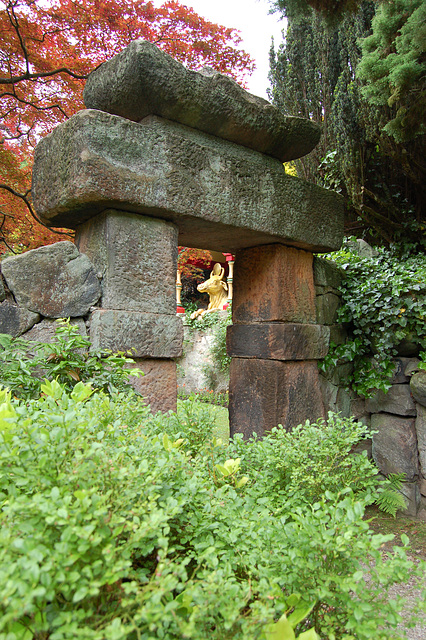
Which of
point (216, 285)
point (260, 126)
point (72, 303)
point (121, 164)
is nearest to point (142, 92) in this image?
point (121, 164)

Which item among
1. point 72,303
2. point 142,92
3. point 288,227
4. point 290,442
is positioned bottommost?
point 290,442

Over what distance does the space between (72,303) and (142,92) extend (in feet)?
3.47

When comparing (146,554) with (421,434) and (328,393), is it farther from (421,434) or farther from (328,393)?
(421,434)

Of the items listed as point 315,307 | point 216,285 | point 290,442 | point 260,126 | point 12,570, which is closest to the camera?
point 12,570

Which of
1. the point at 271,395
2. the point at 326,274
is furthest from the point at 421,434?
the point at 326,274

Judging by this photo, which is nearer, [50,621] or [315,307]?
[50,621]

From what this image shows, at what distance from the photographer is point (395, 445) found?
311 cm

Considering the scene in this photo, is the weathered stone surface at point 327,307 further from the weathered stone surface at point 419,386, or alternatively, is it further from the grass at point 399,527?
the grass at point 399,527

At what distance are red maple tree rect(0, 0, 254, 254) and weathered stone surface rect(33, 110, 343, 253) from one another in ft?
10.6

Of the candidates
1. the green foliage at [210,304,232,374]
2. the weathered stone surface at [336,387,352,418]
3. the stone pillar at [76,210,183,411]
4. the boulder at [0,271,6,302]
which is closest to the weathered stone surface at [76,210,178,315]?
the stone pillar at [76,210,183,411]

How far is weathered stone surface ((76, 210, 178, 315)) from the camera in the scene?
195 centimetres

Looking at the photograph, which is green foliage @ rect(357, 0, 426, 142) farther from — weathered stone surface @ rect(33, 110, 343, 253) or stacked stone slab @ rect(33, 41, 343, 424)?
weathered stone surface @ rect(33, 110, 343, 253)

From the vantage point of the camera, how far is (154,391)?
2.04 m

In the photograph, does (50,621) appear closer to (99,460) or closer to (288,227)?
(99,460)
